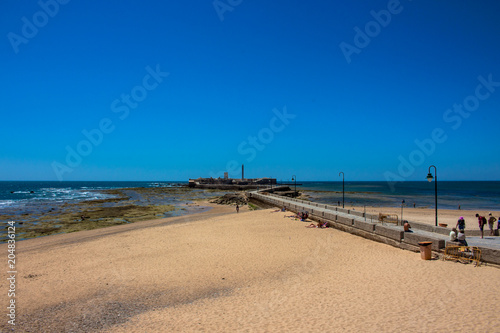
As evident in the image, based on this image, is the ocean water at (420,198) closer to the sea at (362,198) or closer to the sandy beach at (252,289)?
the sea at (362,198)

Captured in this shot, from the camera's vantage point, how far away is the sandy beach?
714 cm

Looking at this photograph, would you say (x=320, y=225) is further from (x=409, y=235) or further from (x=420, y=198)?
(x=420, y=198)

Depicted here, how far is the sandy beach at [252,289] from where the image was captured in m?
7.14

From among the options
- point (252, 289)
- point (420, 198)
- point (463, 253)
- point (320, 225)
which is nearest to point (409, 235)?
point (463, 253)

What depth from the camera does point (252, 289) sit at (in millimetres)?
9383

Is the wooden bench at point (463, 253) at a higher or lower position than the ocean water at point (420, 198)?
higher

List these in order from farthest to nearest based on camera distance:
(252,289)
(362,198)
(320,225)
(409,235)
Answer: (362,198), (320,225), (409,235), (252,289)

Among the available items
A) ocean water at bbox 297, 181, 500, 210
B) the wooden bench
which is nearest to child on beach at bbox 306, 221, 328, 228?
the wooden bench

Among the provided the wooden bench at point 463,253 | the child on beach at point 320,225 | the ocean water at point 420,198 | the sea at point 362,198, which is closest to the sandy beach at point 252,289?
the wooden bench at point 463,253

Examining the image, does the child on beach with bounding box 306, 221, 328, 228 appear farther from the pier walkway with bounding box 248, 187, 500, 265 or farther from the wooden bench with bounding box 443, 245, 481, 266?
the wooden bench with bounding box 443, 245, 481, 266

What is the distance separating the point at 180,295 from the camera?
358 inches

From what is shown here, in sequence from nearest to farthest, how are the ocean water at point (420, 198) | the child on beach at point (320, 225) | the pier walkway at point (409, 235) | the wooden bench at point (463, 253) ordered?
the wooden bench at point (463, 253) → the pier walkway at point (409, 235) → the child on beach at point (320, 225) → the ocean water at point (420, 198)

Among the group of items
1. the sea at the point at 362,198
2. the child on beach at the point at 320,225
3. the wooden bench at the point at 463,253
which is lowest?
the sea at the point at 362,198

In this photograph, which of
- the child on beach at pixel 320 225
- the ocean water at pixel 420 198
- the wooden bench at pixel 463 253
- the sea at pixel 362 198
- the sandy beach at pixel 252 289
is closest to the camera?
the sandy beach at pixel 252 289
